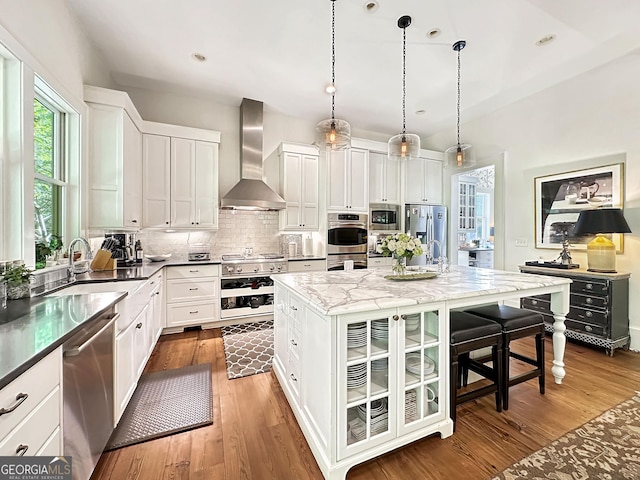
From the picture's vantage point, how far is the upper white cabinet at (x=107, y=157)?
111 inches

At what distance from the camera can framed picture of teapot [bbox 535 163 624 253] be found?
3.19 m

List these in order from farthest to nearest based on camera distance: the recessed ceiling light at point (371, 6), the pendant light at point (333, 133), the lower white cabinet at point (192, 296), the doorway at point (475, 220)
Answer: the doorway at point (475, 220), the lower white cabinet at point (192, 296), the pendant light at point (333, 133), the recessed ceiling light at point (371, 6)

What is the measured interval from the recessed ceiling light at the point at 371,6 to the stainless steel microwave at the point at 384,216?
2896mm

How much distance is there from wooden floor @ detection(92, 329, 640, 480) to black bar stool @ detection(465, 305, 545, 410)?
0.19 meters

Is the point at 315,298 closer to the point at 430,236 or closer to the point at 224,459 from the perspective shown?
the point at 224,459

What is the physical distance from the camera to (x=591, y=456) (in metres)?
1.61

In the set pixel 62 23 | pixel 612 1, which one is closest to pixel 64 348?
pixel 62 23

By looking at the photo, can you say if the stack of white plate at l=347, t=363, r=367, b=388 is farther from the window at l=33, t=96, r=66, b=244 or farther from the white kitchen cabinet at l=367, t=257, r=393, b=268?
the white kitchen cabinet at l=367, t=257, r=393, b=268

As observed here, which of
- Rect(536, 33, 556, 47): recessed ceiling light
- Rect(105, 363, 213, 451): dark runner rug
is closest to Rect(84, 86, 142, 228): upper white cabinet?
Rect(105, 363, 213, 451): dark runner rug

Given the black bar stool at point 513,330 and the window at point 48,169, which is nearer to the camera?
the black bar stool at point 513,330

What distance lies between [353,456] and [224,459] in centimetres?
76

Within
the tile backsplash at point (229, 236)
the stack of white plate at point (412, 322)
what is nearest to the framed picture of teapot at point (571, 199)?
the stack of white plate at point (412, 322)

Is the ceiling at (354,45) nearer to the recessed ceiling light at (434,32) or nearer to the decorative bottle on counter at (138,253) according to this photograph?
the recessed ceiling light at (434,32)

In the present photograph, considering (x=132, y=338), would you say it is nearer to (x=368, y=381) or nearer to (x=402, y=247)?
(x=368, y=381)
